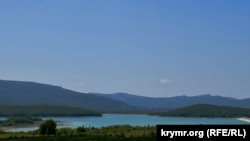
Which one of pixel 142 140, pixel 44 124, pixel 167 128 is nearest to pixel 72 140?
pixel 142 140

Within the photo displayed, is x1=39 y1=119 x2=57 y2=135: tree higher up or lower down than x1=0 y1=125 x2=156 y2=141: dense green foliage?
higher up

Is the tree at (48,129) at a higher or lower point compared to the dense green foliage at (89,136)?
higher

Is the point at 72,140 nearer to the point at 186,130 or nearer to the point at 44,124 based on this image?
the point at 44,124

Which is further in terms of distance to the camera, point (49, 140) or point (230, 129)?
point (49, 140)

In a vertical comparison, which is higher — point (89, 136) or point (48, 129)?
point (48, 129)

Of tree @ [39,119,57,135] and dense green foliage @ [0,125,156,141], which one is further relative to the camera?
tree @ [39,119,57,135]

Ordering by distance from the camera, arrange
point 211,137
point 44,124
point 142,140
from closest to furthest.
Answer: point 211,137 < point 142,140 < point 44,124

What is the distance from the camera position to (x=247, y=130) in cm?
1398

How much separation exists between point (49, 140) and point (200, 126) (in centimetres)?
4539

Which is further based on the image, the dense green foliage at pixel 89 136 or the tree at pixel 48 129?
the tree at pixel 48 129

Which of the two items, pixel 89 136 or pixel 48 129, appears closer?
pixel 89 136

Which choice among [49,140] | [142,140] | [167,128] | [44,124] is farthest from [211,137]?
[44,124]

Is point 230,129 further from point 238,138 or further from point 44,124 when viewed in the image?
point 44,124

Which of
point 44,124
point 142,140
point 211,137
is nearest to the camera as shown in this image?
point 211,137
